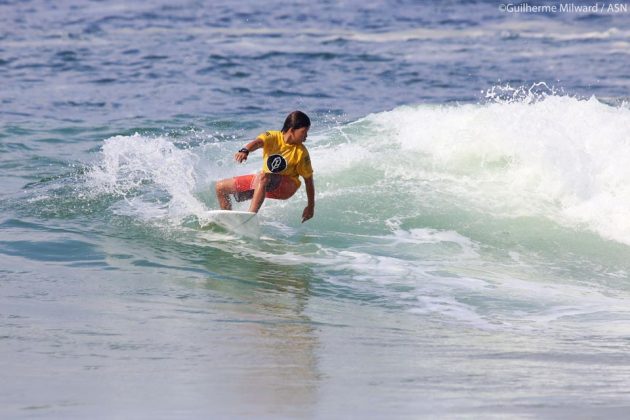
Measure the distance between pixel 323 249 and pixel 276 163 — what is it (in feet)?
2.92

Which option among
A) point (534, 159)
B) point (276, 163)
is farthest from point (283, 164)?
point (534, 159)

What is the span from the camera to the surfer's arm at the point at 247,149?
8.84 metres

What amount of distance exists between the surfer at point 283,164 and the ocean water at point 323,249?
1.58 ft

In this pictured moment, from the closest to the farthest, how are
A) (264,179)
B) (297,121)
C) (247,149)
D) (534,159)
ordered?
(247,149) < (297,121) < (264,179) < (534,159)

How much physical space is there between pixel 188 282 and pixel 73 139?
780 cm

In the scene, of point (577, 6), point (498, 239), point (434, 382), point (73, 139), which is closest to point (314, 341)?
point (434, 382)

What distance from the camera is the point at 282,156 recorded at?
943cm

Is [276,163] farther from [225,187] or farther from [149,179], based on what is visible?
[149,179]

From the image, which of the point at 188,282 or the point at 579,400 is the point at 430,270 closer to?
the point at 188,282

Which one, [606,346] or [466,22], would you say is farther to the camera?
[466,22]

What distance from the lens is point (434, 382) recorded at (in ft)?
18.4

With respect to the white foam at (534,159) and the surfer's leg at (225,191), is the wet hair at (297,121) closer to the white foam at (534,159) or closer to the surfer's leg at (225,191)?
the surfer's leg at (225,191)

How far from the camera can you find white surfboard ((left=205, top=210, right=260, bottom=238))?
9.70 meters

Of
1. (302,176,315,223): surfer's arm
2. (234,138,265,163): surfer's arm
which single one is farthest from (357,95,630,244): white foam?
(234,138,265,163): surfer's arm
